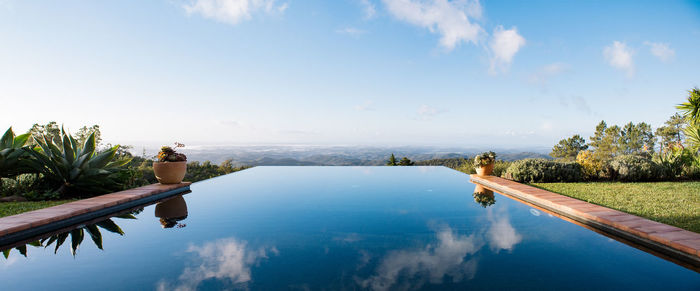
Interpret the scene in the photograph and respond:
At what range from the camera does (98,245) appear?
2832 mm

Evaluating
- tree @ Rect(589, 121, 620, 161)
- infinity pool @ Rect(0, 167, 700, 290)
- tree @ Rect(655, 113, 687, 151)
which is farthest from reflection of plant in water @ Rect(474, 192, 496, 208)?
tree @ Rect(655, 113, 687, 151)

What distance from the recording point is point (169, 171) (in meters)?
5.80

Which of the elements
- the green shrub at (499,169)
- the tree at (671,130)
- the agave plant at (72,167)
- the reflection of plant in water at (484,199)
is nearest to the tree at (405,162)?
the green shrub at (499,169)

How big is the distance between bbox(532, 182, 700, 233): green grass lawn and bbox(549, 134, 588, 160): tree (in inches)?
1102

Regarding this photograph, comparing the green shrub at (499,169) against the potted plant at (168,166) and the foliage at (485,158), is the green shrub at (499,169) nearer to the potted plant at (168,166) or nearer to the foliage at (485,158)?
the foliage at (485,158)

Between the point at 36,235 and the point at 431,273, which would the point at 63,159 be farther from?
the point at 431,273

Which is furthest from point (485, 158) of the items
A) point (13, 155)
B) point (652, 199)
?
point (13, 155)

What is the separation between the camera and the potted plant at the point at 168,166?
5750 mm

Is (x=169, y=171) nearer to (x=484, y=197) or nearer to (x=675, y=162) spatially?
(x=484, y=197)

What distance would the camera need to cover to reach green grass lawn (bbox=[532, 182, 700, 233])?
367 centimetres

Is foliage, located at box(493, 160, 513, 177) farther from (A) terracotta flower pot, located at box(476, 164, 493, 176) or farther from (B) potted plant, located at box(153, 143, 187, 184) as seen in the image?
(B) potted plant, located at box(153, 143, 187, 184)

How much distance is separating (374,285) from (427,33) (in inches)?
490

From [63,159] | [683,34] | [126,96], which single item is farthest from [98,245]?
[683,34]

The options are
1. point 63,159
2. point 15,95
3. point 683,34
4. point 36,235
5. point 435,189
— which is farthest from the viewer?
point 683,34
